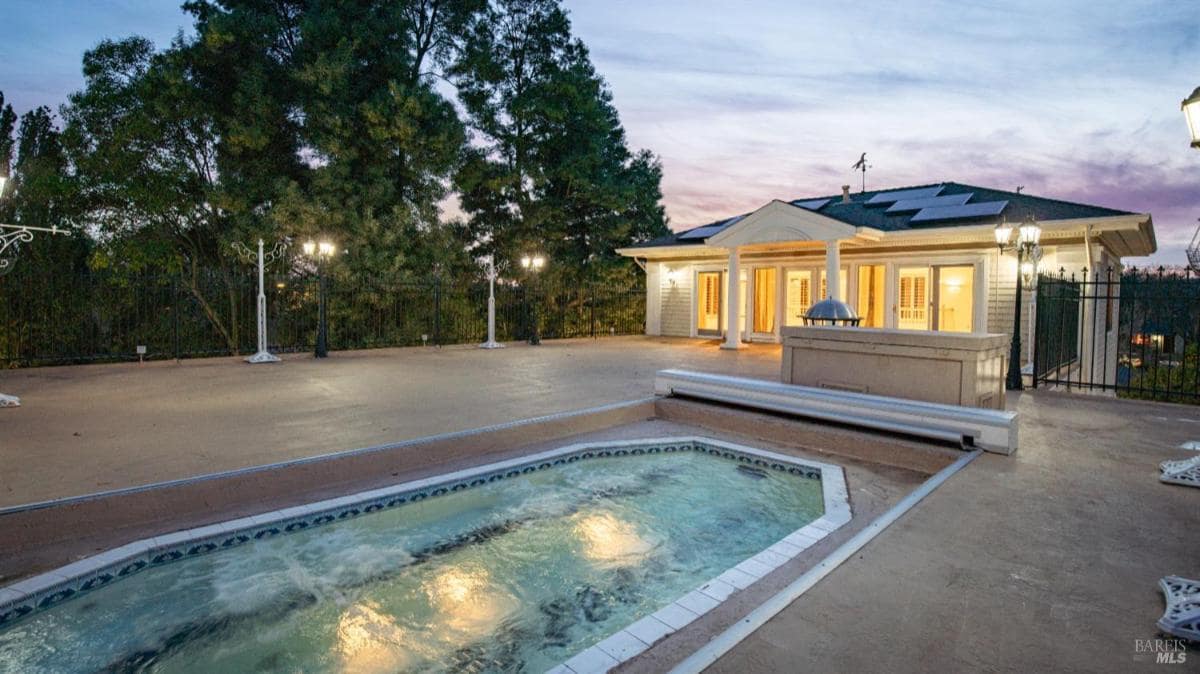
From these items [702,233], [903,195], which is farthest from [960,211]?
[702,233]

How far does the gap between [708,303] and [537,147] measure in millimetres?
8272

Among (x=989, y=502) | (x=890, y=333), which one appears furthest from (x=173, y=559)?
(x=890, y=333)

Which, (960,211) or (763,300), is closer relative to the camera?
(960,211)

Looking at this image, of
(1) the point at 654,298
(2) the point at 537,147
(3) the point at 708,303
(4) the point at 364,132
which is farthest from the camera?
(2) the point at 537,147

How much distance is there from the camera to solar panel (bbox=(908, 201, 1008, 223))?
41.3 feet

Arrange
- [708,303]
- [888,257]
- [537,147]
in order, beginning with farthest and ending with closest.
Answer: [537,147]
[708,303]
[888,257]

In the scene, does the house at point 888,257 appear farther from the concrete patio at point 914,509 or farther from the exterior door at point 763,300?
the concrete patio at point 914,509

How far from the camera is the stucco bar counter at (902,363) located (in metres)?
5.53

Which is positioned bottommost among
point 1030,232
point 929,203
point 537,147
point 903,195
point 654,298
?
point 654,298

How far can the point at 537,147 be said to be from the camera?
20438mm

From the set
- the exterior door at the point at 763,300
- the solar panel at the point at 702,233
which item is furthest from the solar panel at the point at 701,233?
the exterior door at the point at 763,300

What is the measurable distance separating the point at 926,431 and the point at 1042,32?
9987 millimetres

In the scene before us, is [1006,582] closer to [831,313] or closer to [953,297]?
[831,313]

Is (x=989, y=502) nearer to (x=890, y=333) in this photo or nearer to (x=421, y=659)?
(x=890, y=333)
